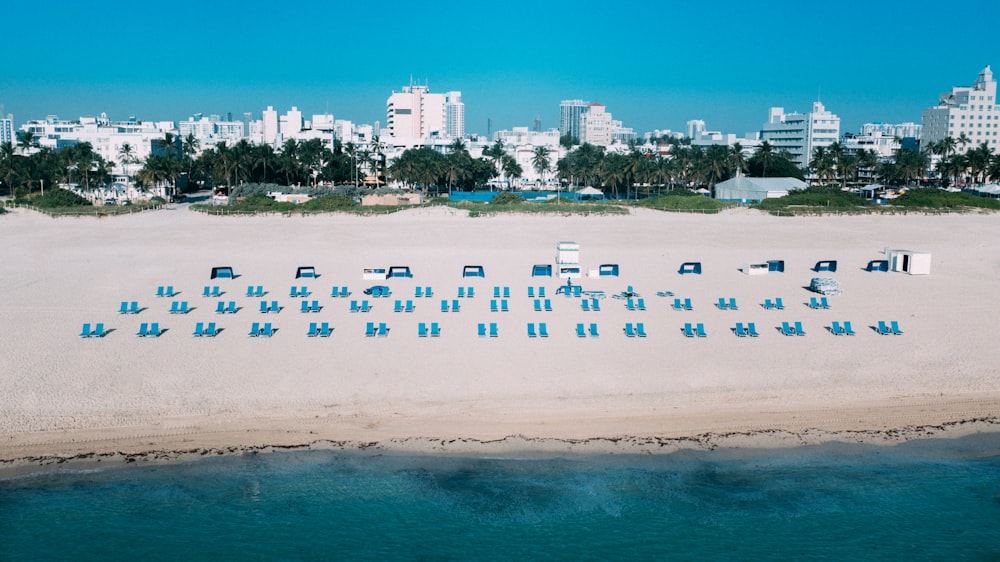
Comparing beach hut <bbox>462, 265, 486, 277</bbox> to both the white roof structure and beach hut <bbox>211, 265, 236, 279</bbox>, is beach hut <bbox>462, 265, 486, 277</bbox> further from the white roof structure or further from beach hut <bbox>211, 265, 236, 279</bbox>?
the white roof structure

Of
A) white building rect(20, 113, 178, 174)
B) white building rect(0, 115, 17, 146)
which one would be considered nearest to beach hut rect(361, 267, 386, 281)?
white building rect(20, 113, 178, 174)

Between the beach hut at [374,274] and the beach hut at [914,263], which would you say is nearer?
the beach hut at [374,274]

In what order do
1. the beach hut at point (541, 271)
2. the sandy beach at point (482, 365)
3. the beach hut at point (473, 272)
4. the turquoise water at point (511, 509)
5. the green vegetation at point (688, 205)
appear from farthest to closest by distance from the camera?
the green vegetation at point (688, 205)
the beach hut at point (541, 271)
the beach hut at point (473, 272)
the sandy beach at point (482, 365)
the turquoise water at point (511, 509)

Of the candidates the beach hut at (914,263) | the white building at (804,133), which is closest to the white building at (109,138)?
the beach hut at (914,263)

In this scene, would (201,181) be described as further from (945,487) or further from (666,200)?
(945,487)

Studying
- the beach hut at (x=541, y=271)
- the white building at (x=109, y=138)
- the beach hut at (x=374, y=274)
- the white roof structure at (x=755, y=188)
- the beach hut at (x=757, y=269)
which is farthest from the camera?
the white building at (x=109, y=138)

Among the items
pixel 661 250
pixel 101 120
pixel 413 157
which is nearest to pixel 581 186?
pixel 413 157

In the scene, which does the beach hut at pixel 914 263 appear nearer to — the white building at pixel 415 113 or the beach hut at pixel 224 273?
the beach hut at pixel 224 273
